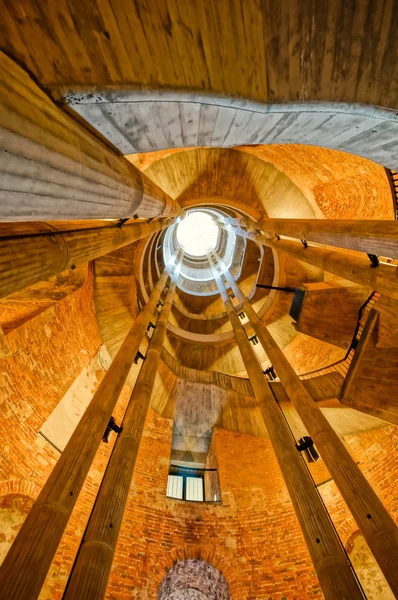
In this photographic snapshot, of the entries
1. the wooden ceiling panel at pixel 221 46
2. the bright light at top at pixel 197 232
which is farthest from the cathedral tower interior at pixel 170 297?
the bright light at top at pixel 197 232

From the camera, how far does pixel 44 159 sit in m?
1.71

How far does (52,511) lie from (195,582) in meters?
4.41

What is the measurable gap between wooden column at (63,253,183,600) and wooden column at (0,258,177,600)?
384mm

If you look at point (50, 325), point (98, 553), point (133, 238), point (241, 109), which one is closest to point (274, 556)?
point (98, 553)

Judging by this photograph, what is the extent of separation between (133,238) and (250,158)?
5204 millimetres

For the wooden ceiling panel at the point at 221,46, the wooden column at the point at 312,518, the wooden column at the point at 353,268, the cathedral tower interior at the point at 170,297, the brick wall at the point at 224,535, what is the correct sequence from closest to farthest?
1. the wooden ceiling panel at the point at 221,46
2. the cathedral tower interior at the point at 170,297
3. the wooden column at the point at 312,518
4. the wooden column at the point at 353,268
5. the brick wall at the point at 224,535

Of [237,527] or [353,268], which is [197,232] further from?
[237,527]

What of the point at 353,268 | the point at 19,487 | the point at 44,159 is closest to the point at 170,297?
the point at 353,268

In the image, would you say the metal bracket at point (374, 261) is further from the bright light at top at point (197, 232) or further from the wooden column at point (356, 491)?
the bright light at top at point (197, 232)

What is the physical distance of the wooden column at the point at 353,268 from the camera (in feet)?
14.2

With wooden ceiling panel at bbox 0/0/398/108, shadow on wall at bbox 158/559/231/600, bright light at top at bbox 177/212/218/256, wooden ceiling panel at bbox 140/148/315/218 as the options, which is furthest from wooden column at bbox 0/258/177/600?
bright light at top at bbox 177/212/218/256

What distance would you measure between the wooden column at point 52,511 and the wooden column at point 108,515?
0.38 meters

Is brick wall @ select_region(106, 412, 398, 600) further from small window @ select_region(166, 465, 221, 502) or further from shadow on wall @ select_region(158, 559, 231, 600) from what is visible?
small window @ select_region(166, 465, 221, 502)

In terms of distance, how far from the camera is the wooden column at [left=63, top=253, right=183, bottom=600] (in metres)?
2.76
